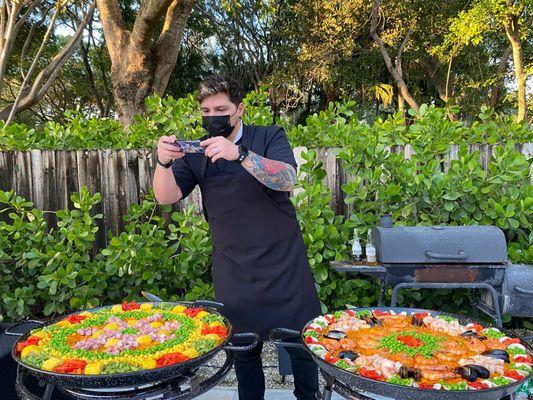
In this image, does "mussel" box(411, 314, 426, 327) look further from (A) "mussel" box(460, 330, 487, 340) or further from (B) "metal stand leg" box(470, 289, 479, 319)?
(B) "metal stand leg" box(470, 289, 479, 319)

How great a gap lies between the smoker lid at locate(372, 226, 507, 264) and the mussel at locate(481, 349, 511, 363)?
1.39m

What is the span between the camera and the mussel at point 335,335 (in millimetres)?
1938

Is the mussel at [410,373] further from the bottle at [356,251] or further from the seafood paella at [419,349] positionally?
the bottle at [356,251]

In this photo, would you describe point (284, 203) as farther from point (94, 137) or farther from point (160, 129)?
point (94, 137)

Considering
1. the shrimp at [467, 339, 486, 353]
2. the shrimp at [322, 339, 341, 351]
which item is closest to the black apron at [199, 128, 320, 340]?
the shrimp at [322, 339, 341, 351]

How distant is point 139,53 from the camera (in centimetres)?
715

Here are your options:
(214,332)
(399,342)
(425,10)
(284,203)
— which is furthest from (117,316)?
(425,10)

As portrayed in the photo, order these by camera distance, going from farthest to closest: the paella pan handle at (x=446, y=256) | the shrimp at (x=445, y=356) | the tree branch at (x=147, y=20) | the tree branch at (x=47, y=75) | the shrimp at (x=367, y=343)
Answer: the tree branch at (x=47, y=75) < the tree branch at (x=147, y=20) < the paella pan handle at (x=446, y=256) < the shrimp at (x=367, y=343) < the shrimp at (x=445, y=356)

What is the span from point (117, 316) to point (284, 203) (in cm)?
107

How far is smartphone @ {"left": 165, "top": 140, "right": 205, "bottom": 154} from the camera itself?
74.5 inches

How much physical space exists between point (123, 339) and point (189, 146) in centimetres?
90

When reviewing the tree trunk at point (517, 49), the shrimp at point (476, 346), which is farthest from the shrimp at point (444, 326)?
the tree trunk at point (517, 49)

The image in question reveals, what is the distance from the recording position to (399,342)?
1927mm

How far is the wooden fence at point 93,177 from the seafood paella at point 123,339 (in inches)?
77.7
